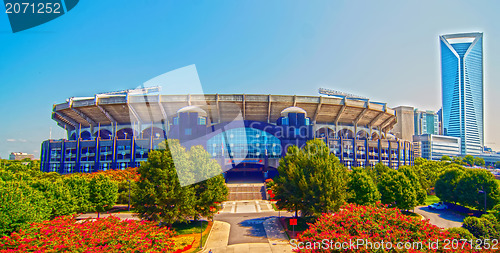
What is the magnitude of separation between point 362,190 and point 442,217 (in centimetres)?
1624

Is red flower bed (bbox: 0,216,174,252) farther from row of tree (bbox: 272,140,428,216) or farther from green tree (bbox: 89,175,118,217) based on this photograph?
green tree (bbox: 89,175,118,217)

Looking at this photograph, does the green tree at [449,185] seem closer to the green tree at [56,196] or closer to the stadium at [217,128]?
the stadium at [217,128]

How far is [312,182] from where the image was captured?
2688cm

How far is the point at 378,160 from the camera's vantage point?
7481 cm

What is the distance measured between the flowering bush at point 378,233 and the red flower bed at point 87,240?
780cm

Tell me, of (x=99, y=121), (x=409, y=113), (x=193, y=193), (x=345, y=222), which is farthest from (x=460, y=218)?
(x=409, y=113)

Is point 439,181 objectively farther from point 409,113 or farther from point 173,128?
point 409,113

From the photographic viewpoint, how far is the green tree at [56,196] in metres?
26.2

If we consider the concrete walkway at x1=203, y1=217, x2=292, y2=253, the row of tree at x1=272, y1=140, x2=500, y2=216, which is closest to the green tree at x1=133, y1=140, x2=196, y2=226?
the concrete walkway at x1=203, y1=217, x2=292, y2=253

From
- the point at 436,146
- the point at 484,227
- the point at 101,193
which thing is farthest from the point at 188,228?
the point at 436,146

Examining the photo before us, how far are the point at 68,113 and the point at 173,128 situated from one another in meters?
36.1

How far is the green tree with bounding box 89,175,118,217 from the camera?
33.5 metres

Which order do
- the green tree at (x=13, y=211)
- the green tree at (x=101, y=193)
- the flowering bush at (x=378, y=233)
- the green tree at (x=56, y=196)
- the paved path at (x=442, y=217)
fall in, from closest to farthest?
the flowering bush at (x=378, y=233)
the green tree at (x=13, y=211)
the green tree at (x=56, y=196)
the green tree at (x=101, y=193)
the paved path at (x=442, y=217)

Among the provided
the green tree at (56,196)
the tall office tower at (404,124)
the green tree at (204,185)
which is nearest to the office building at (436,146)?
the tall office tower at (404,124)
